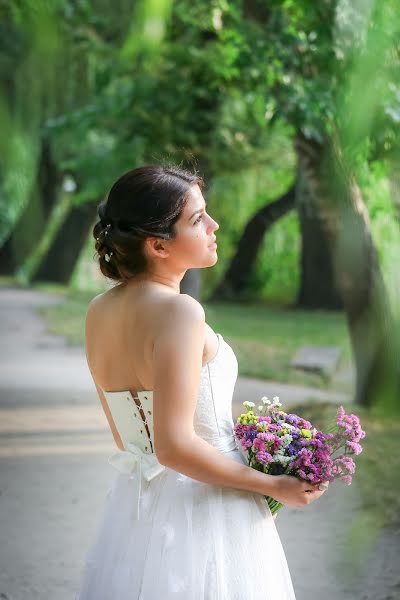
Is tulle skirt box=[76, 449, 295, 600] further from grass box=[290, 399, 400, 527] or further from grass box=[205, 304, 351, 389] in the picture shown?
grass box=[205, 304, 351, 389]

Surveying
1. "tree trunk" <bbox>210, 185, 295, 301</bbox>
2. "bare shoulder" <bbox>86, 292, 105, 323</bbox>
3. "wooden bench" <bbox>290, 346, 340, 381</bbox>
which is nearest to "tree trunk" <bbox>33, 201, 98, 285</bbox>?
"tree trunk" <bbox>210, 185, 295, 301</bbox>

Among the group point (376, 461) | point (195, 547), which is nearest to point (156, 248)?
point (195, 547)

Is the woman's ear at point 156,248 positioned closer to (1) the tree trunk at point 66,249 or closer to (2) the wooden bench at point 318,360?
(2) the wooden bench at point 318,360

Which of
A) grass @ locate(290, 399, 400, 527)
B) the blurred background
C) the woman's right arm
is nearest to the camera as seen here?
the woman's right arm

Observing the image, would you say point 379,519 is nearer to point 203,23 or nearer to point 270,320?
point 203,23

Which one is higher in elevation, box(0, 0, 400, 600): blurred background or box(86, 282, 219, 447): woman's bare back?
box(86, 282, 219, 447): woman's bare back

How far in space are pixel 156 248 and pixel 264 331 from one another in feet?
36.3

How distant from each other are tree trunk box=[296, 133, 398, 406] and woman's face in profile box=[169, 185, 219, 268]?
463 cm

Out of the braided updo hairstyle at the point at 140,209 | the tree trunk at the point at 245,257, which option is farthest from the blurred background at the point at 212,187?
the tree trunk at the point at 245,257

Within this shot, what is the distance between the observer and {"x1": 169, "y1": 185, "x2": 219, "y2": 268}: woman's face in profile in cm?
195

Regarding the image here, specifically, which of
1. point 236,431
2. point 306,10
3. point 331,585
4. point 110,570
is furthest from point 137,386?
point 306,10

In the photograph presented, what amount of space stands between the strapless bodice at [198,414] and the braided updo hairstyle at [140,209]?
0.82 feet

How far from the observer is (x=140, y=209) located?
1.92 m

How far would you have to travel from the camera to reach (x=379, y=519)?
468 cm
